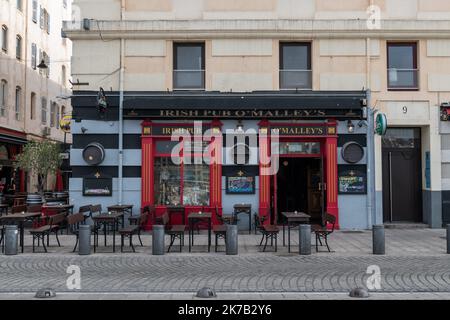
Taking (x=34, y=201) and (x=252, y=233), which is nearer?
(x=252, y=233)

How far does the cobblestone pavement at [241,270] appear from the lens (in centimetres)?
748

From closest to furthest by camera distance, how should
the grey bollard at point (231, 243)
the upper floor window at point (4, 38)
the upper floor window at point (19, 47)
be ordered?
the grey bollard at point (231, 243)
the upper floor window at point (4, 38)
the upper floor window at point (19, 47)

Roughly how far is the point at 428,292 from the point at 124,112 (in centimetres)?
1053

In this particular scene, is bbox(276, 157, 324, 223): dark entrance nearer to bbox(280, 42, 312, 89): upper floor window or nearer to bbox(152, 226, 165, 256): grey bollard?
bbox(280, 42, 312, 89): upper floor window

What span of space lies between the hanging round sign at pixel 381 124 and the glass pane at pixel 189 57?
232 inches

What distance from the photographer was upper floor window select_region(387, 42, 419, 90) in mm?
15312

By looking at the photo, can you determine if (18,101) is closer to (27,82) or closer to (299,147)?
(27,82)

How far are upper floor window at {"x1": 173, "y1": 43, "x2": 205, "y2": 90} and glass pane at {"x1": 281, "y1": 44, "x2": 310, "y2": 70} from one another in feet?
8.93

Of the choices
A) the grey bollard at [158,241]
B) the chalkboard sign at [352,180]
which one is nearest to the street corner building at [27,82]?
the chalkboard sign at [352,180]

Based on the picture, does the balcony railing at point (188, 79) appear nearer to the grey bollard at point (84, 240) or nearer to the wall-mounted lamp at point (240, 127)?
the wall-mounted lamp at point (240, 127)

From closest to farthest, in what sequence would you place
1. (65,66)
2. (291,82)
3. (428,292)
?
(428,292)
(291,82)
(65,66)
